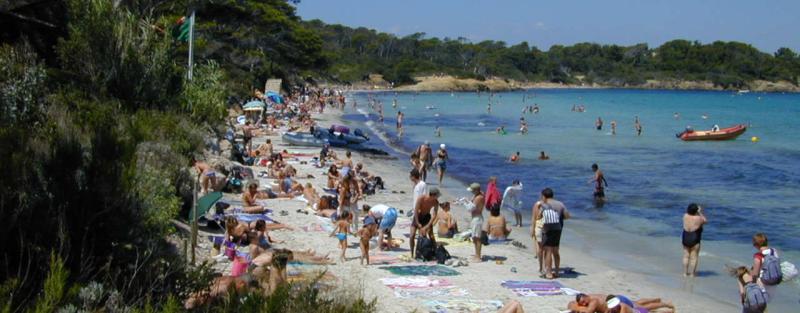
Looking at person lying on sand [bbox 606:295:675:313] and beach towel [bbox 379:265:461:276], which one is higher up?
person lying on sand [bbox 606:295:675:313]

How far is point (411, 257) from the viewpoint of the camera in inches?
463

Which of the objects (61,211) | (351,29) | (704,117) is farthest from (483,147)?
(351,29)

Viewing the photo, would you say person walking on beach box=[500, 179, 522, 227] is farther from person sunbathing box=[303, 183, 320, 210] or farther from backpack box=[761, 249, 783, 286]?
backpack box=[761, 249, 783, 286]

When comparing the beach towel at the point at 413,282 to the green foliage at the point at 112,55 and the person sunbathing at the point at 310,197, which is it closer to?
the person sunbathing at the point at 310,197

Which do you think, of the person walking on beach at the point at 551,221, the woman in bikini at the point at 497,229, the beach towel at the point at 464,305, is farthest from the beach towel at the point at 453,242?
the beach towel at the point at 464,305

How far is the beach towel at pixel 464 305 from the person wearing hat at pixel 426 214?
6.83 ft

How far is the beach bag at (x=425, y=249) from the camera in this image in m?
11.6

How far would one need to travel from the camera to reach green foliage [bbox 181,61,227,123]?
690 inches

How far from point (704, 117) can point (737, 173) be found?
42060 mm

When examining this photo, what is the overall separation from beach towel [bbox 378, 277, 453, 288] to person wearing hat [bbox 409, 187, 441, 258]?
115 cm

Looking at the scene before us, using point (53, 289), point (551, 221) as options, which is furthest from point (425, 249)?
point (53, 289)

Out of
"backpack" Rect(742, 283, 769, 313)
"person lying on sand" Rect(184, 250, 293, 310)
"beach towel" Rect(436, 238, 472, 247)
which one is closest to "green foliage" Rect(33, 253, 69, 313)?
"person lying on sand" Rect(184, 250, 293, 310)

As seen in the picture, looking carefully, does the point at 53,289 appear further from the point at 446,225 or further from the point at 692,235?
the point at 446,225

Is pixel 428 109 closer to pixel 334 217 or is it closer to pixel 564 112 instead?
pixel 564 112
